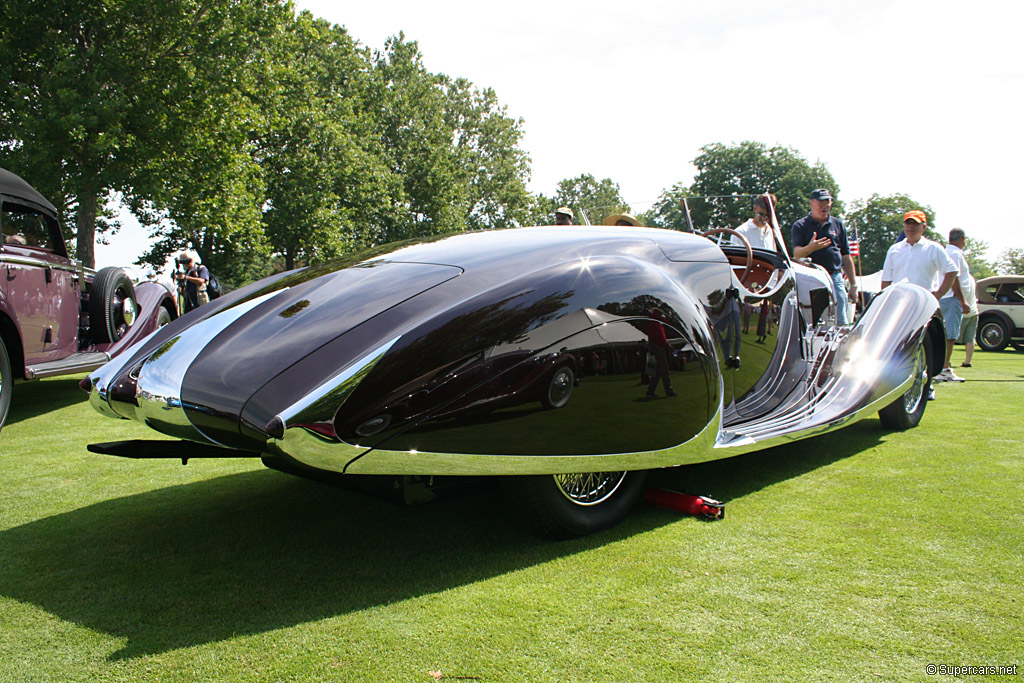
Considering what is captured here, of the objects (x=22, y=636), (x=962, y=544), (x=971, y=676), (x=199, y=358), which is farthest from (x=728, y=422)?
(x=22, y=636)

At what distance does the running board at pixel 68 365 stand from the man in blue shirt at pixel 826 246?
216 inches

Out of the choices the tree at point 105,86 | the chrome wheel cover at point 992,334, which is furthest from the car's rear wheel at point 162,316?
the chrome wheel cover at point 992,334

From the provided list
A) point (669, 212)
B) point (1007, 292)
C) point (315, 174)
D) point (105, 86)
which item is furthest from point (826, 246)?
point (315, 174)

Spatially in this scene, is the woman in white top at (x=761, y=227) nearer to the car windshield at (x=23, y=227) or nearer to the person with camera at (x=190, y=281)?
the car windshield at (x=23, y=227)

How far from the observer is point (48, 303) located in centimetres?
610

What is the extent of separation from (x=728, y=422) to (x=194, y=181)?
16.9 meters

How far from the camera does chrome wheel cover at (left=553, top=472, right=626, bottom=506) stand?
2.80 metres

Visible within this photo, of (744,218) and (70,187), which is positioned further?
(70,187)

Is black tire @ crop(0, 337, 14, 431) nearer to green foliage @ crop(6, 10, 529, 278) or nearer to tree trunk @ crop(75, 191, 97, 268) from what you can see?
green foliage @ crop(6, 10, 529, 278)

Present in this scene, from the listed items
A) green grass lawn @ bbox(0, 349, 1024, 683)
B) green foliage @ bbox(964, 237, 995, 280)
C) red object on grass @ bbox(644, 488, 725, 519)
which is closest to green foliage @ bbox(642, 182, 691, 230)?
green grass lawn @ bbox(0, 349, 1024, 683)

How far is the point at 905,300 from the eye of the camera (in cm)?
464

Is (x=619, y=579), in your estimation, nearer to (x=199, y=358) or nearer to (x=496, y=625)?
(x=496, y=625)

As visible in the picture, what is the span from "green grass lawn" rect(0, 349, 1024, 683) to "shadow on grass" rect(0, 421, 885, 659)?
11mm
